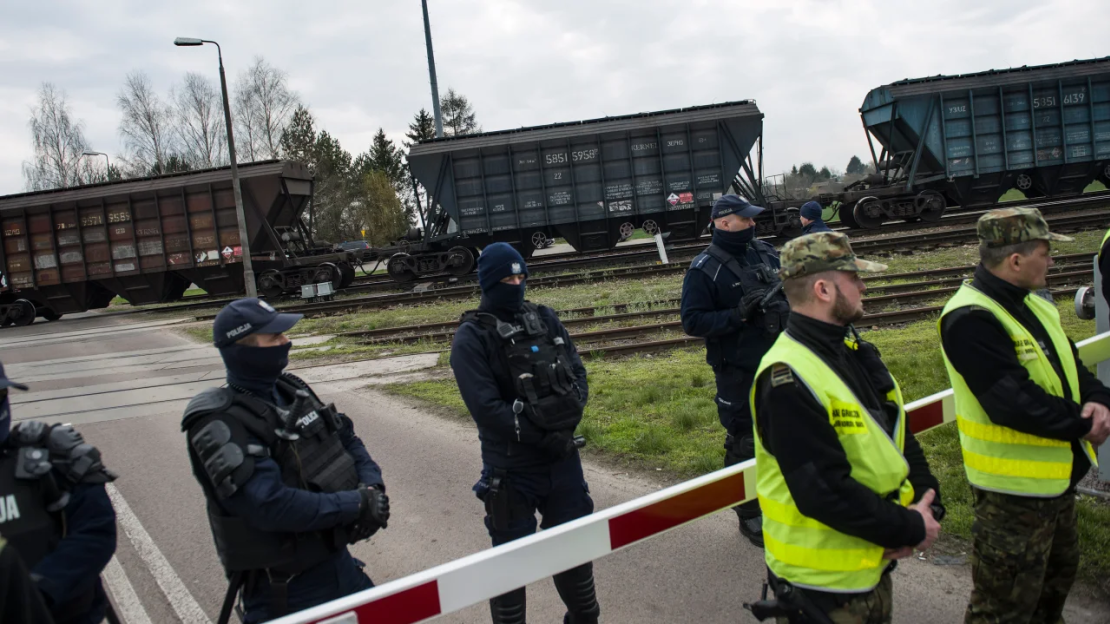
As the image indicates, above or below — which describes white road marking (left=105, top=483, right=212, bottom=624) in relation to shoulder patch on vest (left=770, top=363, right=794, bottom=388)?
below

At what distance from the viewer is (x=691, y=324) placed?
4.45 meters

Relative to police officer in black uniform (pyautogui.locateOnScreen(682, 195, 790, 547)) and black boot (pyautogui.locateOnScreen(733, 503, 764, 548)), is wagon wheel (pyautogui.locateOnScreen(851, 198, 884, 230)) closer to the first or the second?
police officer in black uniform (pyautogui.locateOnScreen(682, 195, 790, 547))

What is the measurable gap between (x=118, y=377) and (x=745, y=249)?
11.2 meters

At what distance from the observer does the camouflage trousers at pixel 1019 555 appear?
2.74 meters

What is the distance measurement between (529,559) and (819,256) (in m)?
1.35

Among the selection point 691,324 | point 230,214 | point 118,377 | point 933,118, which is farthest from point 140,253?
point 933,118

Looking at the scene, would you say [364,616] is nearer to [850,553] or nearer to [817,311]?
[850,553]

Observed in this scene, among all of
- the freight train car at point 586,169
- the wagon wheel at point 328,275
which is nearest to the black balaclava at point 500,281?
the freight train car at point 586,169

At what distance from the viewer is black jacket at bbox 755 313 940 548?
2078mm

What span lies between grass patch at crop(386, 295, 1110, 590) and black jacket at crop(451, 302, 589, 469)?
2583mm

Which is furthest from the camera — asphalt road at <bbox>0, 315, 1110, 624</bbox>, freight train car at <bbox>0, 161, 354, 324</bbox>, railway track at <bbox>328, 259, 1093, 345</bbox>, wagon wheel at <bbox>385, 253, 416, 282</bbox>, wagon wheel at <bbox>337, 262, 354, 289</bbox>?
wagon wheel at <bbox>337, 262, 354, 289</bbox>

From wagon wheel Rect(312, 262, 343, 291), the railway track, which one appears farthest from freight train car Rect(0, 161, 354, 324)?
the railway track

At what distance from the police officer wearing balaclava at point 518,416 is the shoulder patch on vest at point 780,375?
1213 mm

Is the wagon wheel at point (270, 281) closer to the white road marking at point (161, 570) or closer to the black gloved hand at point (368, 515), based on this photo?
the white road marking at point (161, 570)
